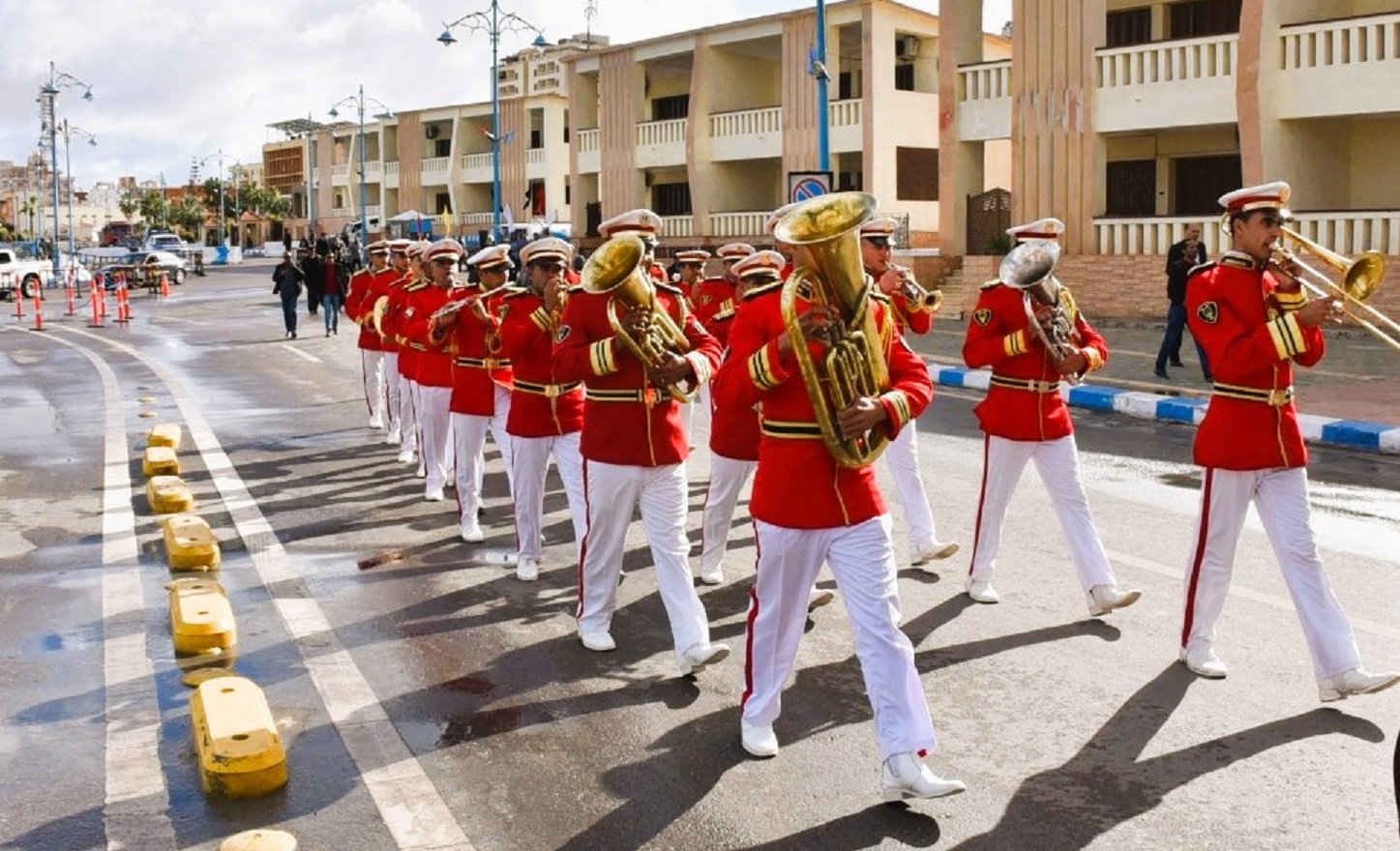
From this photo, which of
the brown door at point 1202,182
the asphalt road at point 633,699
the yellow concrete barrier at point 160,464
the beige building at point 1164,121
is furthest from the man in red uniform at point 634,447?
the brown door at point 1202,182

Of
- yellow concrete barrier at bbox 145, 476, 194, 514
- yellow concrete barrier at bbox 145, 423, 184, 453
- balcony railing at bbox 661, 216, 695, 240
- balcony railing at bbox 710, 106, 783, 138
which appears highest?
balcony railing at bbox 710, 106, 783, 138

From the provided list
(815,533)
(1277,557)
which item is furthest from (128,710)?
(1277,557)

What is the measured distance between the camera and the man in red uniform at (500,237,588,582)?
795 centimetres

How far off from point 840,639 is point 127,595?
3.96 metres

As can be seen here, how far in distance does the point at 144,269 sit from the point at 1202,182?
38.9 m

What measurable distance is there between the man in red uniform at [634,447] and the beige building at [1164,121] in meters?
18.1

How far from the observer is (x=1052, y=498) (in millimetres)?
7742

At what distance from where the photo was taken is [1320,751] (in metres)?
5.63

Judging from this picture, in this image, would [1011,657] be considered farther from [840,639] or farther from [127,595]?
[127,595]

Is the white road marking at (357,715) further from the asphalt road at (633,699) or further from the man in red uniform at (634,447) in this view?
the man in red uniform at (634,447)

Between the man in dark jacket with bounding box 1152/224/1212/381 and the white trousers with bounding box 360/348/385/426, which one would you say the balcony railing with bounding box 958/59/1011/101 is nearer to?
the man in dark jacket with bounding box 1152/224/1212/381

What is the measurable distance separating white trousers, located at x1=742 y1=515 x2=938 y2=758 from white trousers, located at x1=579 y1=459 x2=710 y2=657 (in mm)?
1018

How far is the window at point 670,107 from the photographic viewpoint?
46031mm

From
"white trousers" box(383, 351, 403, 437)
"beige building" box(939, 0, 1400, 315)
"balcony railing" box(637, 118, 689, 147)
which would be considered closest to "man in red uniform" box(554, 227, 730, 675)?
"white trousers" box(383, 351, 403, 437)
